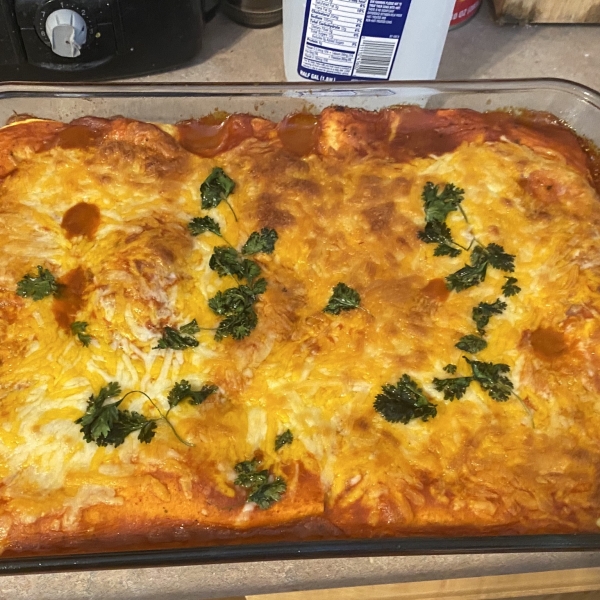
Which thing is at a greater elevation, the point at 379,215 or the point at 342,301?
the point at 379,215

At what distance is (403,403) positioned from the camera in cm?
A: 150

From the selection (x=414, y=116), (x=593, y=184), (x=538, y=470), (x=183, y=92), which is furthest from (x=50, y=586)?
(x=593, y=184)

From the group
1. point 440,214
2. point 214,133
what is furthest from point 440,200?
point 214,133

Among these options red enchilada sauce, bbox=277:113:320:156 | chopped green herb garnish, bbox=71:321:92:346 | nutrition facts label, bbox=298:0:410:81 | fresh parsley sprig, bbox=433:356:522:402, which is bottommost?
chopped green herb garnish, bbox=71:321:92:346

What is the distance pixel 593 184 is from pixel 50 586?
196 centimetres

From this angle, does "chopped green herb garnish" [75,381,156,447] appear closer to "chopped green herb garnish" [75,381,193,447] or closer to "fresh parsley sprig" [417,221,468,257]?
"chopped green herb garnish" [75,381,193,447]

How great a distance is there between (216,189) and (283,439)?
0.77 metres

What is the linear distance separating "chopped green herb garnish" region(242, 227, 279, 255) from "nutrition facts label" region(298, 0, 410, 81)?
65 centimetres

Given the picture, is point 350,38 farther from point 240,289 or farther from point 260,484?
point 260,484

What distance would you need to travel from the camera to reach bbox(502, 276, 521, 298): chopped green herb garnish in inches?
65.7

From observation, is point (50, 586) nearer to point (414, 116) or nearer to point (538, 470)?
point (538, 470)

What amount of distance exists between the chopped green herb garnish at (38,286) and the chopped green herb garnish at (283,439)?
27.9 inches

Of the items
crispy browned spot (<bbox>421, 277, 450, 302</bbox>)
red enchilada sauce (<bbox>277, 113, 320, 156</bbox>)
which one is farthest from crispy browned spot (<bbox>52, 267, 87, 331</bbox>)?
crispy browned spot (<bbox>421, 277, 450, 302</bbox>)

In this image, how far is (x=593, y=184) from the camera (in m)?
1.98
